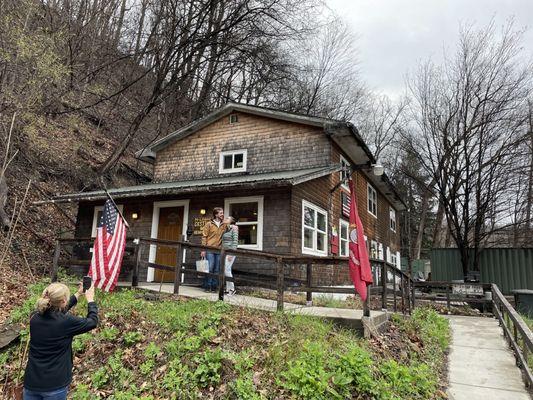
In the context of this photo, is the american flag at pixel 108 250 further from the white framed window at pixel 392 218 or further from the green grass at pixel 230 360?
the white framed window at pixel 392 218

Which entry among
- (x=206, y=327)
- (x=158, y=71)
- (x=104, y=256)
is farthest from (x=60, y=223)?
(x=206, y=327)

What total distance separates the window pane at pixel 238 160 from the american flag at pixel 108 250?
24.2ft

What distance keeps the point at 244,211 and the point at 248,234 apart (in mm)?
711

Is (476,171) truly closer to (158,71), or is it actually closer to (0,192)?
(158,71)

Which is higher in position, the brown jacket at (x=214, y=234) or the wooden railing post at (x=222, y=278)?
the brown jacket at (x=214, y=234)

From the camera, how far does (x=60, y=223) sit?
49.9ft

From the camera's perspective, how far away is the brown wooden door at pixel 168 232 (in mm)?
12672

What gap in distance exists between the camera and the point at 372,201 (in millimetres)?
20016

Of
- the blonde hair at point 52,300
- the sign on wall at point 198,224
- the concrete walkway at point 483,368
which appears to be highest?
the sign on wall at point 198,224

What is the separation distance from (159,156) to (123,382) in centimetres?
1273

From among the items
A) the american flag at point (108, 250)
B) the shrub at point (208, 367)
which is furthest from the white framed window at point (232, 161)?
the shrub at point (208, 367)

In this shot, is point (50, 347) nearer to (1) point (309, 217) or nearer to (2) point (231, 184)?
(2) point (231, 184)

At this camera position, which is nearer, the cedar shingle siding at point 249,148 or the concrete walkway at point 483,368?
the concrete walkway at point 483,368

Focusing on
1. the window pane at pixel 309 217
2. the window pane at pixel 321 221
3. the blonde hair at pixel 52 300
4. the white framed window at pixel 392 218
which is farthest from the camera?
the white framed window at pixel 392 218
